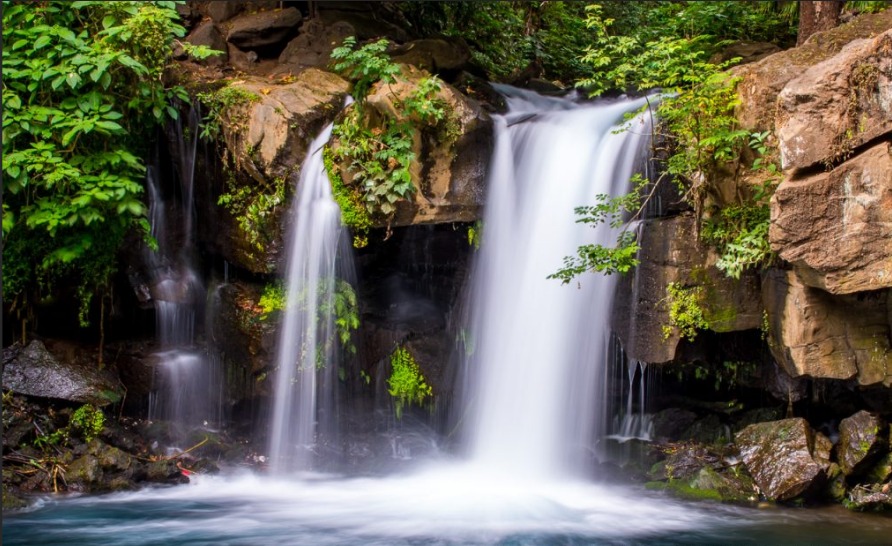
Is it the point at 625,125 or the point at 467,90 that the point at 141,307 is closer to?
the point at 467,90

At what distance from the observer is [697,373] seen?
782cm

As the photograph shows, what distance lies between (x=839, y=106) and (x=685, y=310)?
6.80 ft

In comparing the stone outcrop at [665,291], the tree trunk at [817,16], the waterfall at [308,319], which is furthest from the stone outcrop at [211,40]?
the tree trunk at [817,16]

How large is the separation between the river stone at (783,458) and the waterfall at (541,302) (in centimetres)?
149

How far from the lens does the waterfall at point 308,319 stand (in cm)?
792

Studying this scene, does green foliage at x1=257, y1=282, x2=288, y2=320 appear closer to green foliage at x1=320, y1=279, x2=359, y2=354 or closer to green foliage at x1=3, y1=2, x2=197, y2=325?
green foliage at x1=320, y1=279, x2=359, y2=354

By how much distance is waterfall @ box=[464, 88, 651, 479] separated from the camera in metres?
7.69

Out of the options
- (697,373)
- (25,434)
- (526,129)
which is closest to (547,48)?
(526,129)

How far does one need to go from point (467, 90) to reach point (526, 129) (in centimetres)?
149

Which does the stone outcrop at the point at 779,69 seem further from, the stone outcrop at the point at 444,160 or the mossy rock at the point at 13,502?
the mossy rock at the point at 13,502

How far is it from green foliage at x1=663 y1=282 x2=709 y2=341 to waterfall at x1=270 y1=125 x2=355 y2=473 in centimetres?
332

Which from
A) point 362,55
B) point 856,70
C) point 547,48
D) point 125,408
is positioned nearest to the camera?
point 856,70

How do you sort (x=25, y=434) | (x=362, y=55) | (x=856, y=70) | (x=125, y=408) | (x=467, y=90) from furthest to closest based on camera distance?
1. (x=467, y=90)
2. (x=125, y=408)
3. (x=362, y=55)
4. (x=25, y=434)
5. (x=856, y=70)

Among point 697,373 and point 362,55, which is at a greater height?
point 362,55
